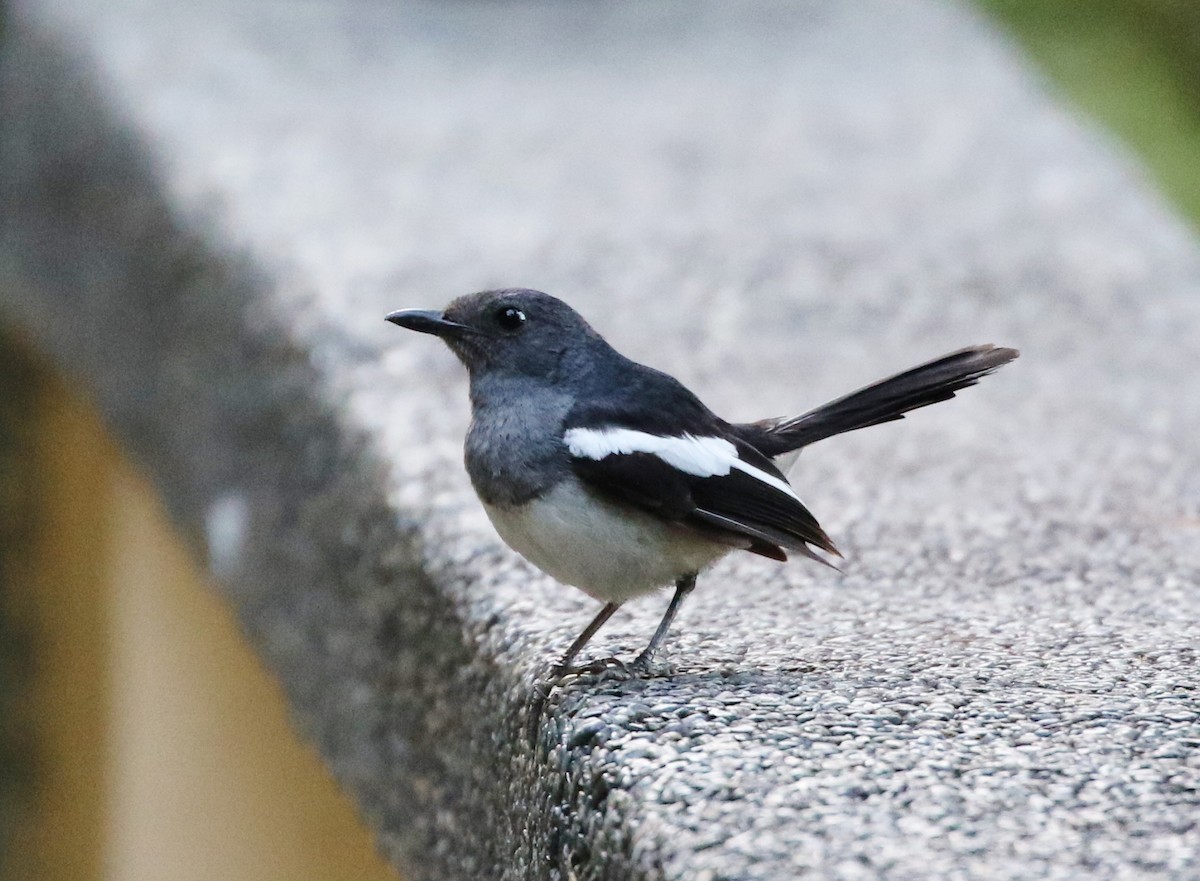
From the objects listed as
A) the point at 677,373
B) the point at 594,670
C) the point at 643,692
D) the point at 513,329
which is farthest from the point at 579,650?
the point at 677,373

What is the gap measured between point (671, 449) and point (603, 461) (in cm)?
13

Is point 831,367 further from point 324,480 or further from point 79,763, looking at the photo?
point 79,763

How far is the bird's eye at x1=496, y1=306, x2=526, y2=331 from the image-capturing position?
2.75m

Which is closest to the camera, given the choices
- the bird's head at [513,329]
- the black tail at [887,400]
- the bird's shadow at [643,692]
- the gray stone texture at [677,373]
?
the gray stone texture at [677,373]

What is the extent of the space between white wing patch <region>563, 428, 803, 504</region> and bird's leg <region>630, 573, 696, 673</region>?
186 millimetres

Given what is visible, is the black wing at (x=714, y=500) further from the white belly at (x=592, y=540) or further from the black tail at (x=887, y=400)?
the black tail at (x=887, y=400)

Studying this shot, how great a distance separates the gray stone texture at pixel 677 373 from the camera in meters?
2.19

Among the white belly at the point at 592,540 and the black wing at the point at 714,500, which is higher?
the black wing at the point at 714,500

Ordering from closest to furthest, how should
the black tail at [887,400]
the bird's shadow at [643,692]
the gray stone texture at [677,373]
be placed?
the gray stone texture at [677,373] < the bird's shadow at [643,692] < the black tail at [887,400]

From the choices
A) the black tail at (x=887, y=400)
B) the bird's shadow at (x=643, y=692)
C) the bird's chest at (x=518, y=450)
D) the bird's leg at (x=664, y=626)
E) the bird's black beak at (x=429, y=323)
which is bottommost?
the bird's shadow at (x=643, y=692)

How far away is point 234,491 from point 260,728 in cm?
84

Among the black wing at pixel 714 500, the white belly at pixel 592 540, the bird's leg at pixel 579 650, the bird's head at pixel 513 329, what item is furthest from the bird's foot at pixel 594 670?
the bird's head at pixel 513 329

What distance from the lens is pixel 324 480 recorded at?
12.7ft

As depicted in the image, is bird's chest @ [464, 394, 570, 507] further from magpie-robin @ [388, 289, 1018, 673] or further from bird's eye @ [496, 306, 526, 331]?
bird's eye @ [496, 306, 526, 331]
